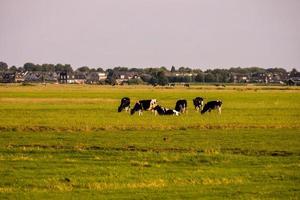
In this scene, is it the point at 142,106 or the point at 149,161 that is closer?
the point at 149,161

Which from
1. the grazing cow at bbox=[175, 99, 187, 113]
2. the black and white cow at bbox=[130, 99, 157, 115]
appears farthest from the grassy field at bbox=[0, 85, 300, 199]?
the grazing cow at bbox=[175, 99, 187, 113]

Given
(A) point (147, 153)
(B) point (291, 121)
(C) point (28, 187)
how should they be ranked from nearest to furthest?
(C) point (28, 187) < (A) point (147, 153) < (B) point (291, 121)

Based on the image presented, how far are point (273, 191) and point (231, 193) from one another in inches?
43.7

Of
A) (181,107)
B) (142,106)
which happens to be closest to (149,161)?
(142,106)

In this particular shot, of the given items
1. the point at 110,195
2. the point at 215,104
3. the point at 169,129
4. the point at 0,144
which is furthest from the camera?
the point at 215,104

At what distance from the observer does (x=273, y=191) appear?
15.8 m

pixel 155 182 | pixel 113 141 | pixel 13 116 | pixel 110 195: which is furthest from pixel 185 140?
pixel 13 116

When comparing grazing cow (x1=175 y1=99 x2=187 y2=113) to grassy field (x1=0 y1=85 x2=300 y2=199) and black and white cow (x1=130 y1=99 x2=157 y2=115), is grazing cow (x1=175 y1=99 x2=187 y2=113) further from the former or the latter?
grassy field (x1=0 y1=85 x2=300 y2=199)

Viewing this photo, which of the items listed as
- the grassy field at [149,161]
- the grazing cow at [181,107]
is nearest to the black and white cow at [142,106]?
the grazing cow at [181,107]

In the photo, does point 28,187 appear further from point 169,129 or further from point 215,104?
point 215,104

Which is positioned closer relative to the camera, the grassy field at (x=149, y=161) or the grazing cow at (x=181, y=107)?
the grassy field at (x=149, y=161)

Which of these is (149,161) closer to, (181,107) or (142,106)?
(142,106)

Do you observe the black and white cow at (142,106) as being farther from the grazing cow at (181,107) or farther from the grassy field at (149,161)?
the grassy field at (149,161)

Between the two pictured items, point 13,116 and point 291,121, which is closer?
point 291,121
